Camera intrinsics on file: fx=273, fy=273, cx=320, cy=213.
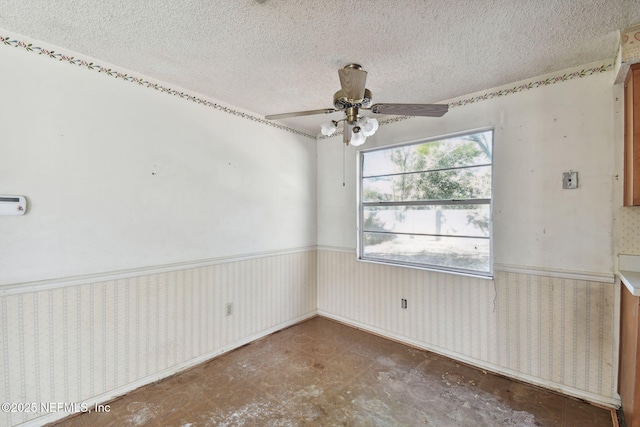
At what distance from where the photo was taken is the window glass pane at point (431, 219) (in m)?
2.55

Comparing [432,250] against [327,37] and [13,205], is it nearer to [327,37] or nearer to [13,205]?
[327,37]

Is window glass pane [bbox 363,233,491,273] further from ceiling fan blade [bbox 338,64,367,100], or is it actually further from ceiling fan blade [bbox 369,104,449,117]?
ceiling fan blade [bbox 338,64,367,100]

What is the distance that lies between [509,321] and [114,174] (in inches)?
134

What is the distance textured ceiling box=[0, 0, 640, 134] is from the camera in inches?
57.5

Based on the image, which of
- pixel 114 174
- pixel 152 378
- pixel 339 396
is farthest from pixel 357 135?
pixel 152 378

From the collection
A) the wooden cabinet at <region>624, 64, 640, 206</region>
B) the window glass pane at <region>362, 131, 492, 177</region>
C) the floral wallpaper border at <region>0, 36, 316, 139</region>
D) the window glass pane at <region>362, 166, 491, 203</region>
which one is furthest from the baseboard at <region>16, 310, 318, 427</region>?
the wooden cabinet at <region>624, 64, 640, 206</region>

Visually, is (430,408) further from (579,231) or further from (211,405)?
(579,231)

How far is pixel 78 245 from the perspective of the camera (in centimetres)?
190

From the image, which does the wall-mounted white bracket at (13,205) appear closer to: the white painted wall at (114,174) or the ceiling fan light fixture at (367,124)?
the white painted wall at (114,174)

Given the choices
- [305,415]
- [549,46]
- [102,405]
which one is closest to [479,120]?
[549,46]

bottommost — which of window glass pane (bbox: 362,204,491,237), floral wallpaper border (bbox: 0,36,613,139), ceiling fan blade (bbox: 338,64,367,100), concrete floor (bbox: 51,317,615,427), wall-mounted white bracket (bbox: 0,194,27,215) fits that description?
concrete floor (bbox: 51,317,615,427)

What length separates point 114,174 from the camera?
2.05 m

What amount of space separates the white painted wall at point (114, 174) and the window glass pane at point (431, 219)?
136cm

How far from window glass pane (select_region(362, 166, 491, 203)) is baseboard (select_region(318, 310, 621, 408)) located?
149cm
